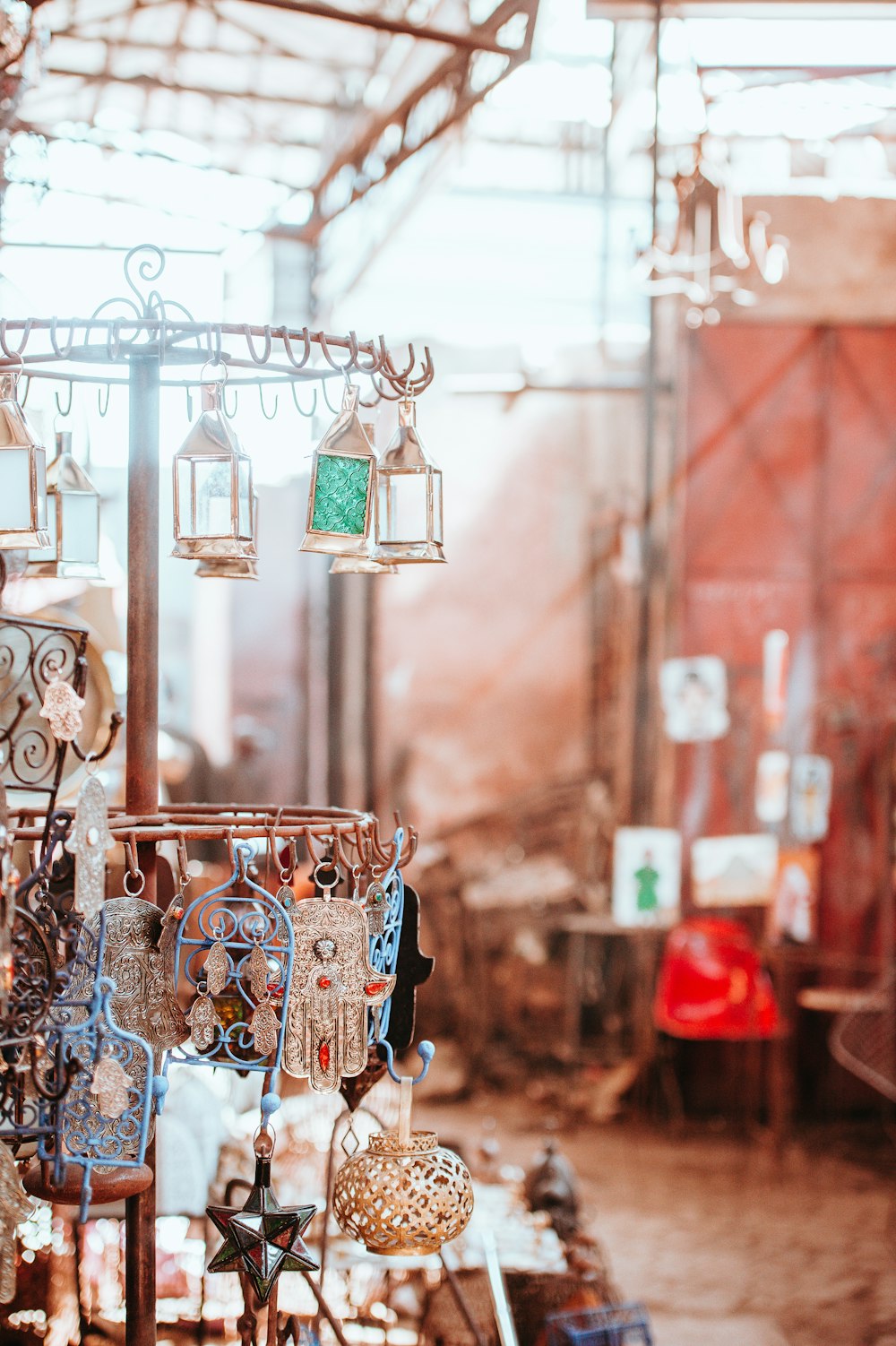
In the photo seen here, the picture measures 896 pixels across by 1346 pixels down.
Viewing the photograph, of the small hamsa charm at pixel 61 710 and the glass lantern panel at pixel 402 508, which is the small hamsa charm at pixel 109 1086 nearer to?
the small hamsa charm at pixel 61 710

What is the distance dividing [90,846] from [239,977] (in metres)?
0.39

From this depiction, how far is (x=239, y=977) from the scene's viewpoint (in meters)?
2.47

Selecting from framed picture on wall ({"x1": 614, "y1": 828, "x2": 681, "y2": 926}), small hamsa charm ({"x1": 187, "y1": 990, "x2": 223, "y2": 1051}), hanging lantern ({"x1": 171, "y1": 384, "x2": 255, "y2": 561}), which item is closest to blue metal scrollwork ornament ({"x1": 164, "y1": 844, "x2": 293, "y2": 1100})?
small hamsa charm ({"x1": 187, "y1": 990, "x2": 223, "y2": 1051})

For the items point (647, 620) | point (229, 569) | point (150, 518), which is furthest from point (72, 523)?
point (647, 620)

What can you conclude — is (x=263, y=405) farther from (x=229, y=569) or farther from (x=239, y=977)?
(x=239, y=977)

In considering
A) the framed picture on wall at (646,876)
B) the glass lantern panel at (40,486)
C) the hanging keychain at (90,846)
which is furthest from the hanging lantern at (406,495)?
the framed picture on wall at (646,876)

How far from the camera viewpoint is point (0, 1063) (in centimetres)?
234

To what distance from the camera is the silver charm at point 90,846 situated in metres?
2.30

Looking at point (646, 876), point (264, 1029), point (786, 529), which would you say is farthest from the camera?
point (786, 529)

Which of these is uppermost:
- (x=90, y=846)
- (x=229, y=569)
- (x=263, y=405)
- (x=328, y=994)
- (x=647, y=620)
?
(x=263, y=405)

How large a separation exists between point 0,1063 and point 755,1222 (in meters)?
5.47

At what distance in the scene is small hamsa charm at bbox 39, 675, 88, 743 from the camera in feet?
8.13

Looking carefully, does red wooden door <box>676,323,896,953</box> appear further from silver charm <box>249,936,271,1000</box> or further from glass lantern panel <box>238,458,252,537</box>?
silver charm <box>249,936,271,1000</box>

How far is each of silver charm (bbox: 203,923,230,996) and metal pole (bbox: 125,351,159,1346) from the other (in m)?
0.25
